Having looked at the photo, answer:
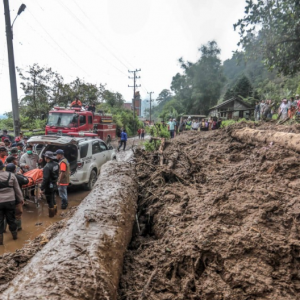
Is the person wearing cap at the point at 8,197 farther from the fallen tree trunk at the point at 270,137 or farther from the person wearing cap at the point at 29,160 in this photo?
the fallen tree trunk at the point at 270,137

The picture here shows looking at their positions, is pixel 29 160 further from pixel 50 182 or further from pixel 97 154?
pixel 97 154

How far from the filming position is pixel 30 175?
19.8ft

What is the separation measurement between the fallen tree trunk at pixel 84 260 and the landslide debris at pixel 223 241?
0.30 metres

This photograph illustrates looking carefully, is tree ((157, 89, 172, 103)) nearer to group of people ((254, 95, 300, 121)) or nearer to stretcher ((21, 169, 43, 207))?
group of people ((254, 95, 300, 121))

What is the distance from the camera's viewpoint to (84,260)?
6.04 ft

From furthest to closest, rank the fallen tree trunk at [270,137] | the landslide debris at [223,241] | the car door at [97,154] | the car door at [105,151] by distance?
1. the car door at [105,151]
2. the car door at [97,154]
3. the fallen tree trunk at [270,137]
4. the landslide debris at [223,241]

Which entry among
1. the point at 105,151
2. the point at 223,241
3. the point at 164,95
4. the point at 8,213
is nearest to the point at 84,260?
the point at 223,241

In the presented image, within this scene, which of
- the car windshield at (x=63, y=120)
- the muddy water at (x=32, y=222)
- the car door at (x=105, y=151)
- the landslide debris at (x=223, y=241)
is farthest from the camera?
the car windshield at (x=63, y=120)

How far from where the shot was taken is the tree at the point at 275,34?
320 inches

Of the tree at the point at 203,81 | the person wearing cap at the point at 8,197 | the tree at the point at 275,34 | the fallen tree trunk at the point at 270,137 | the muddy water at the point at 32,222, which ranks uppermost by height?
the tree at the point at 203,81

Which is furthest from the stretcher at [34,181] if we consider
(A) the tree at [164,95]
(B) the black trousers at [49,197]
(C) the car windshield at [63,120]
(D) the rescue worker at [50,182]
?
(A) the tree at [164,95]

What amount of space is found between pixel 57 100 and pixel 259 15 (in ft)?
63.6

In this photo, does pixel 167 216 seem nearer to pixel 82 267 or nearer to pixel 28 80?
pixel 82 267

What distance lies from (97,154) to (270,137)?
536 cm
